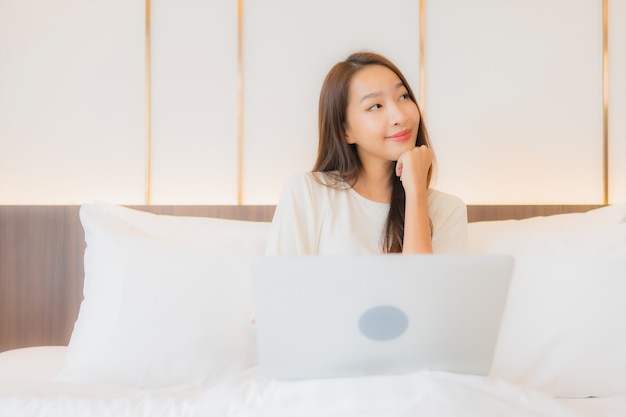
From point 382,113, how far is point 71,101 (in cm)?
101

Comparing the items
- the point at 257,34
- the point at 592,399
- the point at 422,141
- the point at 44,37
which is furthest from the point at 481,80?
the point at 44,37

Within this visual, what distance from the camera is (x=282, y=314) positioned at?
91 cm

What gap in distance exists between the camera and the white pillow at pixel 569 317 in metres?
1.41

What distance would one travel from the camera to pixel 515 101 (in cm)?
198

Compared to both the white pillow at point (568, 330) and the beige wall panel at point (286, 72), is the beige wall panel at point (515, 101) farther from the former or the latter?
the white pillow at point (568, 330)

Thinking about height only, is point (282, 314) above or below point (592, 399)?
above

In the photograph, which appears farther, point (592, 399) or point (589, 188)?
point (589, 188)

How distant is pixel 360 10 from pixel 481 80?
463 mm

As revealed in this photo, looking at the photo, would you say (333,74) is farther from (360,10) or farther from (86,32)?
(86,32)

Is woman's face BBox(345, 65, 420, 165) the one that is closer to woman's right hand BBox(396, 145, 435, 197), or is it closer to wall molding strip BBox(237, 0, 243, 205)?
woman's right hand BBox(396, 145, 435, 197)

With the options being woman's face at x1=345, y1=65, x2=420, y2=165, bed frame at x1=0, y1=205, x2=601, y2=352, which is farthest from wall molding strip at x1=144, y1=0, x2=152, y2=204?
woman's face at x1=345, y1=65, x2=420, y2=165

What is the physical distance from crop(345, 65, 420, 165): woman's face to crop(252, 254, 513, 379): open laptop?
77 cm

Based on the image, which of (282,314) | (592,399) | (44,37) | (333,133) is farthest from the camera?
(44,37)

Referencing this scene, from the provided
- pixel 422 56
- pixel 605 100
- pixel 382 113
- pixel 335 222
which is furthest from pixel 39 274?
pixel 605 100
